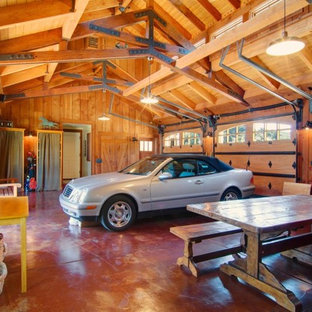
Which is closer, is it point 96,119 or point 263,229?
point 263,229

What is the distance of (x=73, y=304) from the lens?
7.58ft

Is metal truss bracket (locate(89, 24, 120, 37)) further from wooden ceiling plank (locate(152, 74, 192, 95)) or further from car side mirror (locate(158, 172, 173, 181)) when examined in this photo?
car side mirror (locate(158, 172, 173, 181))

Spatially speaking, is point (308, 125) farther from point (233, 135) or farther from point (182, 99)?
point (182, 99)

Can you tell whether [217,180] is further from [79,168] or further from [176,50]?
[79,168]

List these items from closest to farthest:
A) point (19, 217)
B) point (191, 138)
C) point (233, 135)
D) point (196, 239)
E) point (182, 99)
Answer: point (19, 217), point (196, 239), point (233, 135), point (182, 99), point (191, 138)

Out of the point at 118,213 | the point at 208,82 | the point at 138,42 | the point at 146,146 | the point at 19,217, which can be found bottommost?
the point at 118,213

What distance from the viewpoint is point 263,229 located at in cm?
220

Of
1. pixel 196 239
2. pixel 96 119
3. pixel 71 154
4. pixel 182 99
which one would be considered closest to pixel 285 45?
pixel 196 239

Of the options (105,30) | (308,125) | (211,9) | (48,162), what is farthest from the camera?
(48,162)

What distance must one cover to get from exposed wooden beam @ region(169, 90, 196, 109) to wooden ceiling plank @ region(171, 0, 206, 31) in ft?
8.97

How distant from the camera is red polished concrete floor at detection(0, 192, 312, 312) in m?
2.32

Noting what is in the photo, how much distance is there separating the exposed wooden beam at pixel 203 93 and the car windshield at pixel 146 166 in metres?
3.26

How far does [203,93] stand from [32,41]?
4.92 metres

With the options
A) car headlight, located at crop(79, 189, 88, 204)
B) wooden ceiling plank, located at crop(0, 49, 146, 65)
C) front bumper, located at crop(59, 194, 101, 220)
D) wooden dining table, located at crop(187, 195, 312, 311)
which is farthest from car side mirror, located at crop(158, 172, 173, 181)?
wooden ceiling plank, located at crop(0, 49, 146, 65)
